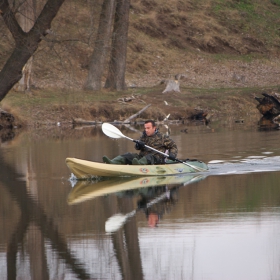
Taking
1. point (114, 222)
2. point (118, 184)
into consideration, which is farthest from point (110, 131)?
point (114, 222)

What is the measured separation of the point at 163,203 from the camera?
12.1 meters

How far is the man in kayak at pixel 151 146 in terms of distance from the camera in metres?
15.8

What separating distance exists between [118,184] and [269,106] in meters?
22.4

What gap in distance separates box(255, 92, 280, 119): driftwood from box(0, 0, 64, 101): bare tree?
70.6ft

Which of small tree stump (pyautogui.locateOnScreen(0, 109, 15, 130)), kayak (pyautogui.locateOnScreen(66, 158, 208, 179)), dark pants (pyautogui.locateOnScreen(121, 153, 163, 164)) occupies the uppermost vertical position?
small tree stump (pyautogui.locateOnScreen(0, 109, 15, 130))

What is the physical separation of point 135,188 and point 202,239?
16.7 ft

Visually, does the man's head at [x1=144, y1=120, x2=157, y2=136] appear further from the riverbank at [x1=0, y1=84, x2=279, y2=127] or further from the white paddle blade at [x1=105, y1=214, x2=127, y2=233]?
the riverbank at [x1=0, y1=84, x2=279, y2=127]

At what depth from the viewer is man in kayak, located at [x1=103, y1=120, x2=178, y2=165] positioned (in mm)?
15797

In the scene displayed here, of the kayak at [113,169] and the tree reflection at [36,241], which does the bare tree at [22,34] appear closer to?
the kayak at [113,169]

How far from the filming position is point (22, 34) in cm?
1547

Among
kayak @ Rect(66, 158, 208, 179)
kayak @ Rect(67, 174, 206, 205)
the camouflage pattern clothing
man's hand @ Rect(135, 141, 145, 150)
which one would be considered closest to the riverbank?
the camouflage pattern clothing

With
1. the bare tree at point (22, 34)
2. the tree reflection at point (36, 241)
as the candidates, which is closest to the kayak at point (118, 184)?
the tree reflection at point (36, 241)

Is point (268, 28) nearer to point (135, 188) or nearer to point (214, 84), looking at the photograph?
point (214, 84)

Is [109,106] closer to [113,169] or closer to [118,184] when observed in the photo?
[113,169]
